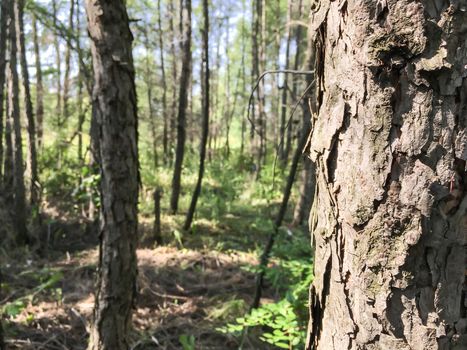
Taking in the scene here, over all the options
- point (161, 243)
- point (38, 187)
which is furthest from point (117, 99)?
point (38, 187)

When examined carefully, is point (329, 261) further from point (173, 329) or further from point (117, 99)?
point (173, 329)

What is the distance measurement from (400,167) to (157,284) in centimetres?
549

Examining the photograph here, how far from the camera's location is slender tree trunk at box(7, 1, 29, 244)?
7117mm

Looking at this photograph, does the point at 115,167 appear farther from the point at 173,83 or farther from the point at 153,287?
the point at 173,83

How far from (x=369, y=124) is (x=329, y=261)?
0.37 meters

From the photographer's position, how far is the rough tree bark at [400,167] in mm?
882

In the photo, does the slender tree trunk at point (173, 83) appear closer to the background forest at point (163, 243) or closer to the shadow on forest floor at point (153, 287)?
the background forest at point (163, 243)

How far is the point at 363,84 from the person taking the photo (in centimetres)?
95

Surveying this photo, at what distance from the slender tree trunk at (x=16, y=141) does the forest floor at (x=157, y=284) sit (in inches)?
19.7

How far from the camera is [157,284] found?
5.96 m

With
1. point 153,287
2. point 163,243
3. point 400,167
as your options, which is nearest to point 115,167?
point 400,167

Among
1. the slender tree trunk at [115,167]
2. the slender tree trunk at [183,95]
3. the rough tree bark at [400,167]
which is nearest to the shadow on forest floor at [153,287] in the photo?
the slender tree trunk at [183,95]

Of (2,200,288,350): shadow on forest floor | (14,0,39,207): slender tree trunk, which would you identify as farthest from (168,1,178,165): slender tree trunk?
(2,200,288,350): shadow on forest floor

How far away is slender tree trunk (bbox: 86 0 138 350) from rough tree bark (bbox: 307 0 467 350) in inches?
103
